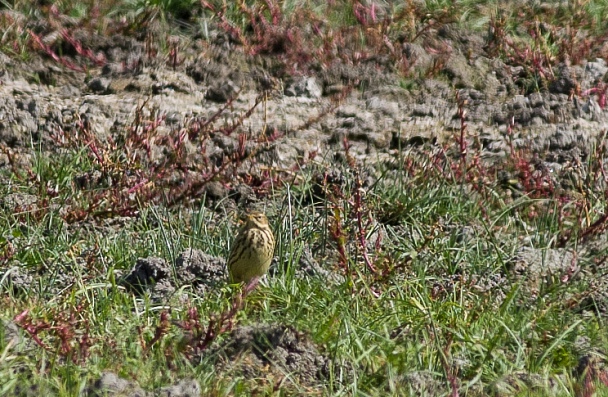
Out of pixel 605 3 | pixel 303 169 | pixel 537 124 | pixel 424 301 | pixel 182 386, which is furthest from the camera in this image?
pixel 605 3

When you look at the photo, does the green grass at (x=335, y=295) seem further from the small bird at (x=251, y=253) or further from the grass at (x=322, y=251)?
the small bird at (x=251, y=253)

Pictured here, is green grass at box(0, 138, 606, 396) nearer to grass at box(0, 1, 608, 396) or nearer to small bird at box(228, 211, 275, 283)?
grass at box(0, 1, 608, 396)

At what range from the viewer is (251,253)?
20.2 feet

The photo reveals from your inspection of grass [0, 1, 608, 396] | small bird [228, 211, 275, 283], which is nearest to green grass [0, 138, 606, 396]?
grass [0, 1, 608, 396]

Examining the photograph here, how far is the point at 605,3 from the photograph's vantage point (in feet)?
Answer: 33.4

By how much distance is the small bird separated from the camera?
243 inches

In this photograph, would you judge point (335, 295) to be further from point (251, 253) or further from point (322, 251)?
point (322, 251)

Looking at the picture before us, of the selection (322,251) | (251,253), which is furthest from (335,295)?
(322,251)

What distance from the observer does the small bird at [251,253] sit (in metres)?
6.17

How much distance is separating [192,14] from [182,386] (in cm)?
545

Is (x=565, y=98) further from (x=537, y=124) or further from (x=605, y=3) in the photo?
(x=605, y=3)

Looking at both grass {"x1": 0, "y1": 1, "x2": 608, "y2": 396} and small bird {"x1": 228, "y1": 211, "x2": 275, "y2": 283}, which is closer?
grass {"x1": 0, "y1": 1, "x2": 608, "y2": 396}

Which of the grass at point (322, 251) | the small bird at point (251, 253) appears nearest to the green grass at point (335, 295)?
the grass at point (322, 251)

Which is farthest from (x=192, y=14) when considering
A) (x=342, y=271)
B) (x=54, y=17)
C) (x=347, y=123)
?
(x=342, y=271)
